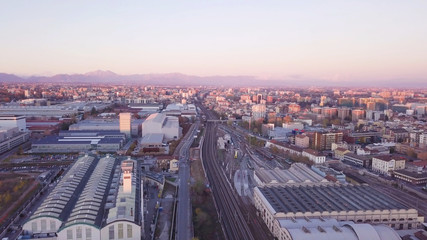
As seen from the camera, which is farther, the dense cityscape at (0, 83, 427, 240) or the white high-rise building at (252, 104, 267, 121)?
the white high-rise building at (252, 104, 267, 121)

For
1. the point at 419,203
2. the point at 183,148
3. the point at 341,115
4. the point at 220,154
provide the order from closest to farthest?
1. the point at 419,203
2. the point at 220,154
3. the point at 183,148
4. the point at 341,115

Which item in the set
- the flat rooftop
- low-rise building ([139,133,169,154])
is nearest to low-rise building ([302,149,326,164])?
the flat rooftop

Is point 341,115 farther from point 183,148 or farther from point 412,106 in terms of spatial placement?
point 183,148

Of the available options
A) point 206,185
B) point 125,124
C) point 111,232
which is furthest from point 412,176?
point 125,124

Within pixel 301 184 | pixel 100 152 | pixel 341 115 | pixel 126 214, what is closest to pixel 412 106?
pixel 341 115

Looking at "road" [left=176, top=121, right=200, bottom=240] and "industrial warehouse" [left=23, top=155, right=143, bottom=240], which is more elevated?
"industrial warehouse" [left=23, top=155, right=143, bottom=240]

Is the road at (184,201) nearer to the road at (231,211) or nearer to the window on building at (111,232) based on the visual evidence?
the road at (231,211)

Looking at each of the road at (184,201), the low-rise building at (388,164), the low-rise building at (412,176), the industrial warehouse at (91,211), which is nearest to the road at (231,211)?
the road at (184,201)

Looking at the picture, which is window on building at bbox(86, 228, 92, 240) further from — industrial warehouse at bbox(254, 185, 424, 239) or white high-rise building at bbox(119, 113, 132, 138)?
white high-rise building at bbox(119, 113, 132, 138)
